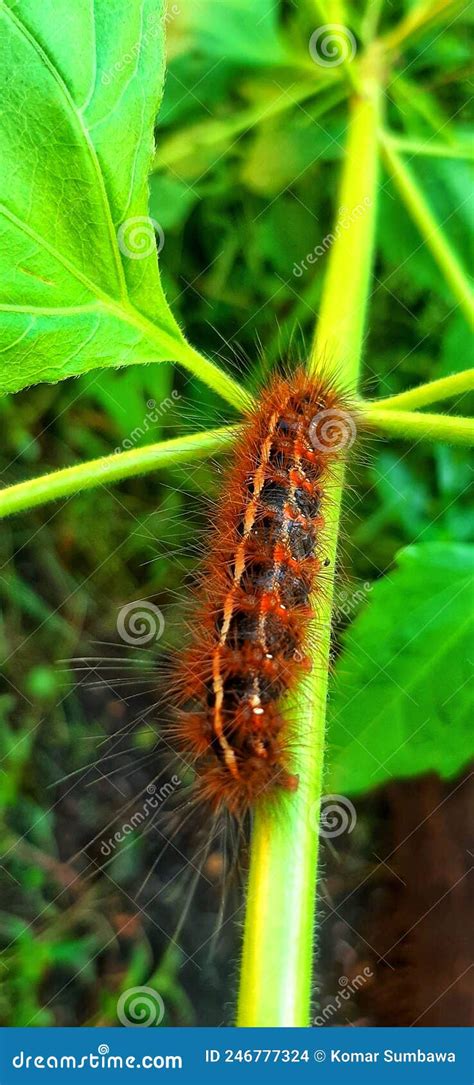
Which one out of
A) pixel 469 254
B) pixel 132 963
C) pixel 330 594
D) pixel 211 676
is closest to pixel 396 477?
pixel 469 254

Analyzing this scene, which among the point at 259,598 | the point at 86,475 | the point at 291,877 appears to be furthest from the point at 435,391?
the point at 291,877

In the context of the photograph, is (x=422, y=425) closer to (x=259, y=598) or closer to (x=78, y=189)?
(x=259, y=598)

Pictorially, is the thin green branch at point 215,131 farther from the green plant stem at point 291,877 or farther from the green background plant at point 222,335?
the green plant stem at point 291,877

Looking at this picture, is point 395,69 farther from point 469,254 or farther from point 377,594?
point 377,594

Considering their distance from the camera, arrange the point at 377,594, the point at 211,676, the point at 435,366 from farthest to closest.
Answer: the point at 435,366
the point at 377,594
the point at 211,676

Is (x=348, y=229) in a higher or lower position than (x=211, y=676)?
higher

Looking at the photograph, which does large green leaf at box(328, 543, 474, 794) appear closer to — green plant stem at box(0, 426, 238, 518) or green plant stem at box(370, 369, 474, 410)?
green plant stem at box(370, 369, 474, 410)

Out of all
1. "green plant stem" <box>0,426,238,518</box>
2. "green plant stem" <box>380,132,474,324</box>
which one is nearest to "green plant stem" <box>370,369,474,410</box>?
"green plant stem" <box>0,426,238,518</box>
